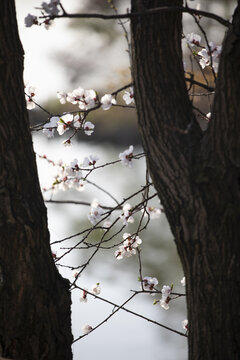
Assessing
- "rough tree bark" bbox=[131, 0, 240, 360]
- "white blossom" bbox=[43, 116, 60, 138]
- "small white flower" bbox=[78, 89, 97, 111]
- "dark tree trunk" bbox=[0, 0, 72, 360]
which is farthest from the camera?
"white blossom" bbox=[43, 116, 60, 138]

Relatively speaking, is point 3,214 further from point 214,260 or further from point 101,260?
point 101,260

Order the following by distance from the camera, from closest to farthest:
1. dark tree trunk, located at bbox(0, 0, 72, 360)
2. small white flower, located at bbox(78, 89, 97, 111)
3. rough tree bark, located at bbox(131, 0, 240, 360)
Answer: rough tree bark, located at bbox(131, 0, 240, 360), dark tree trunk, located at bbox(0, 0, 72, 360), small white flower, located at bbox(78, 89, 97, 111)

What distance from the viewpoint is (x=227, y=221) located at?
1116 mm

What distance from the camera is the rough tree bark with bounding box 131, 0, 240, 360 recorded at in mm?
1117

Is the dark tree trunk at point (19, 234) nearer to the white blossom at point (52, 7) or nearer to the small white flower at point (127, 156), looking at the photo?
the white blossom at point (52, 7)

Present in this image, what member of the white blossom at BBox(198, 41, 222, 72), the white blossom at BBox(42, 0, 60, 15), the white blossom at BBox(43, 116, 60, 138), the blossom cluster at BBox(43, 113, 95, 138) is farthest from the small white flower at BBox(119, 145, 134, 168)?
the white blossom at BBox(42, 0, 60, 15)

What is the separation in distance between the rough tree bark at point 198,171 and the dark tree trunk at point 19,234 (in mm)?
308

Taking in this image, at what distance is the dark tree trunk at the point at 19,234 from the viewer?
122cm

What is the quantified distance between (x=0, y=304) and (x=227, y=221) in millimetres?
601

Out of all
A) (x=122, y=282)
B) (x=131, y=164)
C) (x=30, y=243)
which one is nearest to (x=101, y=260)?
(x=122, y=282)

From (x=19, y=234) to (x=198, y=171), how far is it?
1.53 feet

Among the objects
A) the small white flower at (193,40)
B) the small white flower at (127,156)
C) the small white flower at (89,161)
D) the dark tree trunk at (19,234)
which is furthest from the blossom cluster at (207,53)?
the dark tree trunk at (19,234)

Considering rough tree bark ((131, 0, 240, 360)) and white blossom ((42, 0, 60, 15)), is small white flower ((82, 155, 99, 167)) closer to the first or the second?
rough tree bark ((131, 0, 240, 360))

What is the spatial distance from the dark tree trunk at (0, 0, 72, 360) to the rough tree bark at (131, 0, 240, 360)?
0.31m
